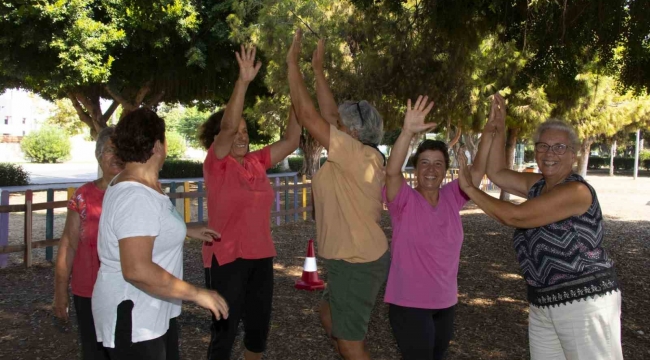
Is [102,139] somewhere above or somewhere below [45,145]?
above

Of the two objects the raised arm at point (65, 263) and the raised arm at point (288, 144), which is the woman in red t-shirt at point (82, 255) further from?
the raised arm at point (288, 144)

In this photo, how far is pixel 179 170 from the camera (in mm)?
34719

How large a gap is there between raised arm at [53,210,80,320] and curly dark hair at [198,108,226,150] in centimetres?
98

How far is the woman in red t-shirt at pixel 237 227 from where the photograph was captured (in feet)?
11.5

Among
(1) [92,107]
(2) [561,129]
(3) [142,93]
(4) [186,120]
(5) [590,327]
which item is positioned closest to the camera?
(5) [590,327]

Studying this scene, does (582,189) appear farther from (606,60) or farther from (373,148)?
(606,60)

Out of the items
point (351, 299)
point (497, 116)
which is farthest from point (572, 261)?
point (497, 116)

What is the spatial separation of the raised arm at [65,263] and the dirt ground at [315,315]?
6.22 ft

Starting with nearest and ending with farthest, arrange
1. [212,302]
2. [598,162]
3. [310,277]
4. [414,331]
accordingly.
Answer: [212,302]
[414,331]
[310,277]
[598,162]

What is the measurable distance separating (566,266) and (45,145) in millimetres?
55405

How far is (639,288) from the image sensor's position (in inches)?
296

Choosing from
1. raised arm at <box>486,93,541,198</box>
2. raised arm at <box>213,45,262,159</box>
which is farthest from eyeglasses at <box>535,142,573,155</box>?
raised arm at <box>213,45,262,159</box>

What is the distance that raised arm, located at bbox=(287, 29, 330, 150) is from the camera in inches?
119

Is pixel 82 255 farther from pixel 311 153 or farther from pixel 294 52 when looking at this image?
pixel 311 153
